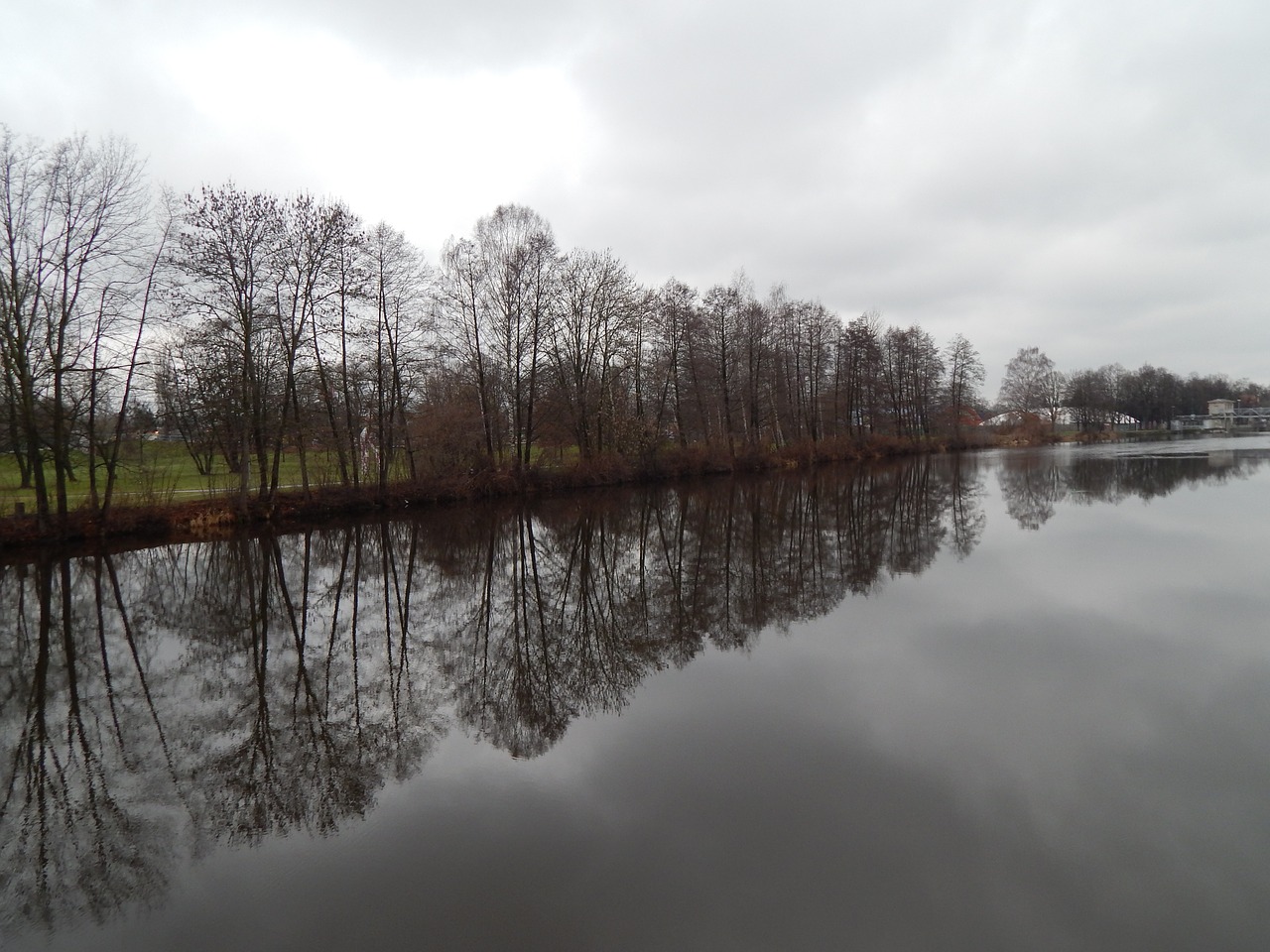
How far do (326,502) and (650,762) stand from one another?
21247 millimetres

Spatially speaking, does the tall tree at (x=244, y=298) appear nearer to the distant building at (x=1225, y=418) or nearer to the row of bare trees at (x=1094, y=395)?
the row of bare trees at (x=1094, y=395)

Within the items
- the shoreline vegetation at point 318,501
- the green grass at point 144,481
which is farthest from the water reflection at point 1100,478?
the green grass at point 144,481

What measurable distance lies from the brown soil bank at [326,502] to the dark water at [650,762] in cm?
661

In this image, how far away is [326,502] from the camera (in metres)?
23.8

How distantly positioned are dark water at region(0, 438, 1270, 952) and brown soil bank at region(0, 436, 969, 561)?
260 inches

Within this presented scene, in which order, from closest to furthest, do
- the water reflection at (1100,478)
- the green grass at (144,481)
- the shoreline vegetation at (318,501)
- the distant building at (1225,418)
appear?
the shoreline vegetation at (318,501), the green grass at (144,481), the water reflection at (1100,478), the distant building at (1225,418)

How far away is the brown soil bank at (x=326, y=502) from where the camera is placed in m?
18.3

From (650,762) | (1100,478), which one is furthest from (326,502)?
(1100,478)

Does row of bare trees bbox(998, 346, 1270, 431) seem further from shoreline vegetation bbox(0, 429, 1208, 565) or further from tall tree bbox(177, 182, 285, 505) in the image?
tall tree bbox(177, 182, 285, 505)

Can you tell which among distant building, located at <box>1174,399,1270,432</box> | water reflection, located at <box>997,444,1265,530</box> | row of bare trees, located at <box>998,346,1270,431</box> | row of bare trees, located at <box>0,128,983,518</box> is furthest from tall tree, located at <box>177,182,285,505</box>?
distant building, located at <box>1174,399,1270,432</box>

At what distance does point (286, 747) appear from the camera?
6152 millimetres

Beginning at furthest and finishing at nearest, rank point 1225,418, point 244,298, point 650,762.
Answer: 1. point 1225,418
2. point 244,298
3. point 650,762

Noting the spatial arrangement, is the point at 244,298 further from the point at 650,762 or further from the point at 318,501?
the point at 650,762

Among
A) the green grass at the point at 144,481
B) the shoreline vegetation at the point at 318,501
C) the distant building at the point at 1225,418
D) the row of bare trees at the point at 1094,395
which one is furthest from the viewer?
the distant building at the point at 1225,418
